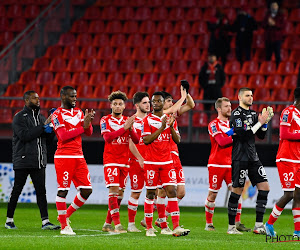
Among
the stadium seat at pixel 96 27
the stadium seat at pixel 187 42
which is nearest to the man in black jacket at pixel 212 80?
the stadium seat at pixel 187 42

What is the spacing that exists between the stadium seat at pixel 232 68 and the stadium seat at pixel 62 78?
470 centimetres

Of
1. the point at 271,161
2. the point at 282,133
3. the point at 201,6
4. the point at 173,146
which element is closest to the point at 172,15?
the point at 201,6

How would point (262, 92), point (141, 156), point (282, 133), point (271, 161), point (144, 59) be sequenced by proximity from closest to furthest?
1. point (282, 133)
2. point (141, 156)
3. point (271, 161)
4. point (262, 92)
5. point (144, 59)

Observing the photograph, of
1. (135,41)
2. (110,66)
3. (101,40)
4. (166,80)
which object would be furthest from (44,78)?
(166,80)

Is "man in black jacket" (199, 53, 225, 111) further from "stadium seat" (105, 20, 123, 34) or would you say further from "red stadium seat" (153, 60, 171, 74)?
"stadium seat" (105, 20, 123, 34)

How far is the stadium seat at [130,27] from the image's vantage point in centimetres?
2348

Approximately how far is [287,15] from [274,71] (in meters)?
2.80

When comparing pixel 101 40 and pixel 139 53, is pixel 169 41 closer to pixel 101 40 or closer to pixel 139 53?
pixel 139 53

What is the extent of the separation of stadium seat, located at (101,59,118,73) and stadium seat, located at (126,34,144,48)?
36.7 inches

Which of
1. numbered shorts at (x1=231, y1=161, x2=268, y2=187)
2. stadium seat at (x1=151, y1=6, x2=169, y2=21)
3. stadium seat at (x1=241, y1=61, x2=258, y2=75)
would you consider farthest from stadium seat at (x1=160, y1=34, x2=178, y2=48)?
numbered shorts at (x1=231, y1=161, x2=268, y2=187)

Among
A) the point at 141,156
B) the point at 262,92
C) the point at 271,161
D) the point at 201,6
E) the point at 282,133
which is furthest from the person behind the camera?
the point at 201,6

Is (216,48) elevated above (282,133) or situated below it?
above

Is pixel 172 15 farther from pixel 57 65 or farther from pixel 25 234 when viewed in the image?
pixel 25 234

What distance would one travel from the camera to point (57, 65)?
74.3ft
